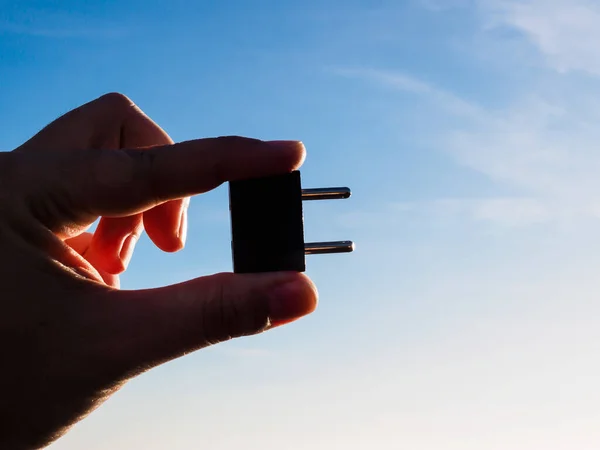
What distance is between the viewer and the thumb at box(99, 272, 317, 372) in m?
2.99

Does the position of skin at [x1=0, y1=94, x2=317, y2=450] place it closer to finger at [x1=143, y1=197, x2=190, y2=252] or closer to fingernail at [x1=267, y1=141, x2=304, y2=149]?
fingernail at [x1=267, y1=141, x2=304, y2=149]

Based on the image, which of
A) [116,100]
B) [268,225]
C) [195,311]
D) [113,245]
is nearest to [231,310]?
[195,311]

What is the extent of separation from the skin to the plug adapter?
0.19 metres

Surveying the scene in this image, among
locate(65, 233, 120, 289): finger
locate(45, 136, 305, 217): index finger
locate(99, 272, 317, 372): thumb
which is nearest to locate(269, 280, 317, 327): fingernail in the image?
locate(99, 272, 317, 372): thumb

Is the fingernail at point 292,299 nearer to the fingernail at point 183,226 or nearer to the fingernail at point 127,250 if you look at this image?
the fingernail at point 183,226

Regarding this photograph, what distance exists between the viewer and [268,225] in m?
3.52

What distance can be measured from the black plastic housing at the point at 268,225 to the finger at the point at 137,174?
247mm

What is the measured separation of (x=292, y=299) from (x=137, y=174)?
99cm

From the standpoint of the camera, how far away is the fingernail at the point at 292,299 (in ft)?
9.96

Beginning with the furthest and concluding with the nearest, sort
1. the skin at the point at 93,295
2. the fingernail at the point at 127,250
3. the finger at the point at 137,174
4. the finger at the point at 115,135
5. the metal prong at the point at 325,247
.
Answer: the fingernail at the point at 127,250 → the finger at the point at 115,135 → the metal prong at the point at 325,247 → the finger at the point at 137,174 → the skin at the point at 93,295

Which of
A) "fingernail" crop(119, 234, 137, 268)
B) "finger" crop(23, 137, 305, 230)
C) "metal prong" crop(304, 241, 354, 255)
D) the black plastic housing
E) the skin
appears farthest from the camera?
"fingernail" crop(119, 234, 137, 268)

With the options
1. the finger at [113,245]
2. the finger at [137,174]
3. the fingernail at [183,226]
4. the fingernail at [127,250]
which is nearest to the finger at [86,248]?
the finger at [113,245]

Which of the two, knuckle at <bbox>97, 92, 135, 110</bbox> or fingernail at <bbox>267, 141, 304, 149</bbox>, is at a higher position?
knuckle at <bbox>97, 92, 135, 110</bbox>

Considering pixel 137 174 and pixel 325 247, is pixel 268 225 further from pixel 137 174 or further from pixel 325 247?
pixel 137 174
